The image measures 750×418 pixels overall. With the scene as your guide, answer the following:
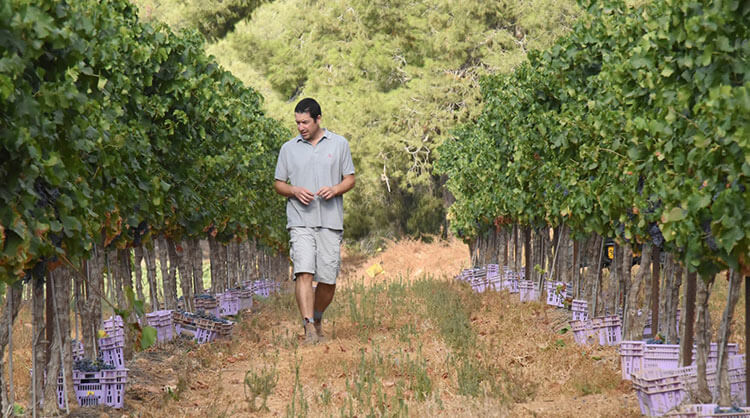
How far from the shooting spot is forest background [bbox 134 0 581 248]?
107 feet

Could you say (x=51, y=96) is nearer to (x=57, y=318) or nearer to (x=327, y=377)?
(x=57, y=318)

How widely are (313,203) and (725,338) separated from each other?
440 centimetres

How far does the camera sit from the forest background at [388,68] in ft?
107

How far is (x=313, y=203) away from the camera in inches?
344

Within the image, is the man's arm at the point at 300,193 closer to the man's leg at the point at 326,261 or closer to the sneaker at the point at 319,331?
the man's leg at the point at 326,261

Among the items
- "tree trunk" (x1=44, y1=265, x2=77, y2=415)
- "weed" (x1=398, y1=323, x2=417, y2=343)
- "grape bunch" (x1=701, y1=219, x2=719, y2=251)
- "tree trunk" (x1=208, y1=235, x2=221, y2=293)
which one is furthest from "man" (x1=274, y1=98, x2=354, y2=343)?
"tree trunk" (x1=208, y1=235, x2=221, y2=293)

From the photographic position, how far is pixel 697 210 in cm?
523

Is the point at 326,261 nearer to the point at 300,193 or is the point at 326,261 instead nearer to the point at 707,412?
the point at 300,193

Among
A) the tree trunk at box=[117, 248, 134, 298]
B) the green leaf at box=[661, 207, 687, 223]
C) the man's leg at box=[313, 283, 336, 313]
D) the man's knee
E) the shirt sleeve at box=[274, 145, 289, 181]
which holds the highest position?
the shirt sleeve at box=[274, 145, 289, 181]

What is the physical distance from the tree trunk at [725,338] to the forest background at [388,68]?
25.9m

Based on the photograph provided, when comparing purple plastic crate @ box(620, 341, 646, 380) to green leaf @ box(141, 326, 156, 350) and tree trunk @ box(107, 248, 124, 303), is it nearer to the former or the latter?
green leaf @ box(141, 326, 156, 350)

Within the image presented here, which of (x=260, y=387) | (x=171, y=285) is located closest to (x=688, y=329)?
(x=260, y=387)

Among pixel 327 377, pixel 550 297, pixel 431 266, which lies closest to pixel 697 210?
pixel 327 377

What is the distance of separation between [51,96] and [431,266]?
2939 cm
